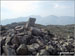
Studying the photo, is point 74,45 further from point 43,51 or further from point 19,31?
point 19,31

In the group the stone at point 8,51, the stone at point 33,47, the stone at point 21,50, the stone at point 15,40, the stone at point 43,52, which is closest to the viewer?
the stone at point 8,51

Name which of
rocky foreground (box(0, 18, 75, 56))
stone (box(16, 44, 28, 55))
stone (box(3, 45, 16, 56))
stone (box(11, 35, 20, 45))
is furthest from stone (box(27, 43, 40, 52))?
stone (box(3, 45, 16, 56))

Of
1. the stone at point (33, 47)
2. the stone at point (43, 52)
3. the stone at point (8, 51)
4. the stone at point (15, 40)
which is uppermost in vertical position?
the stone at point (15, 40)

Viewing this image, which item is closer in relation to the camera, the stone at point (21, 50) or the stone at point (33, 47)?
the stone at point (21, 50)

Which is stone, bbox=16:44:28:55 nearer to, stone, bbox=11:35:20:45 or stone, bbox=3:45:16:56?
stone, bbox=3:45:16:56

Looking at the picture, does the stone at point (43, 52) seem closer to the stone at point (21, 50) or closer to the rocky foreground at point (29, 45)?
the rocky foreground at point (29, 45)

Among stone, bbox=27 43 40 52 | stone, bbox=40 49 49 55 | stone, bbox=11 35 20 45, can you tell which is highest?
stone, bbox=11 35 20 45

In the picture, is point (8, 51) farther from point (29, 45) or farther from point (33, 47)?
point (33, 47)

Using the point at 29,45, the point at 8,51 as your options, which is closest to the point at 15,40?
the point at 29,45

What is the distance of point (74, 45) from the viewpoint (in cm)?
1666

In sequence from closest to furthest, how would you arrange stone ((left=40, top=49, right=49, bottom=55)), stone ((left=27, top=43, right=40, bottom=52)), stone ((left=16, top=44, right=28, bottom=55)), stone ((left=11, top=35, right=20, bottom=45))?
stone ((left=40, top=49, right=49, bottom=55))
stone ((left=16, top=44, right=28, bottom=55))
stone ((left=27, top=43, right=40, bottom=52))
stone ((left=11, top=35, right=20, bottom=45))

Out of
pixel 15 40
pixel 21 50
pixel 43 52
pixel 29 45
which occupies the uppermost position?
pixel 15 40

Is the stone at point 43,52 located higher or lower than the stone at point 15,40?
lower

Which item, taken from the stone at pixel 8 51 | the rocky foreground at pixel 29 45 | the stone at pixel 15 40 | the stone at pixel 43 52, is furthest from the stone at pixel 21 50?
the stone at pixel 43 52
